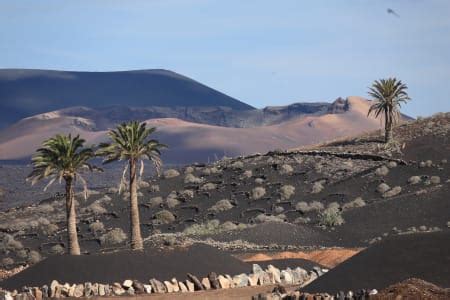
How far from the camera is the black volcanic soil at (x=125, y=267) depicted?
48.4 meters

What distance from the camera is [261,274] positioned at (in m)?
48.1

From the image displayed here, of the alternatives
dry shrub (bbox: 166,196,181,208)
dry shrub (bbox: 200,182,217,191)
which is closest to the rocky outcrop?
dry shrub (bbox: 166,196,181,208)

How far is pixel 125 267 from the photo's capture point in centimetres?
4906

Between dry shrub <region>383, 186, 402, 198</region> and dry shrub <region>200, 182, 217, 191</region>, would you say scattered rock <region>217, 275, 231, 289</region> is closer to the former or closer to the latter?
dry shrub <region>383, 186, 402, 198</region>

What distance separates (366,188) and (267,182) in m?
9.96

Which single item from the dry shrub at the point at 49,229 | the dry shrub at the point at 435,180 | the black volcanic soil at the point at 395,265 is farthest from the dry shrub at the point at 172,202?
the black volcanic soil at the point at 395,265

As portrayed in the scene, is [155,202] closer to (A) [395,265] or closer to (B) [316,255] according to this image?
(B) [316,255]

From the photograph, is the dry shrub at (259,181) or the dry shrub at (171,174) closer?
the dry shrub at (259,181)

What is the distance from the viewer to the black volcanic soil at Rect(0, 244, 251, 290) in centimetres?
4844

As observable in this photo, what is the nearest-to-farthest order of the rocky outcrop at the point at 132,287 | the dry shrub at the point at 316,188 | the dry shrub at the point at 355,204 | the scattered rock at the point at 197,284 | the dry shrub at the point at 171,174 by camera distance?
the rocky outcrop at the point at 132,287, the scattered rock at the point at 197,284, the dry shrub at the point at 355,204, the dry shrub at the point at 316,188, the dry shrub at the point at 171,174

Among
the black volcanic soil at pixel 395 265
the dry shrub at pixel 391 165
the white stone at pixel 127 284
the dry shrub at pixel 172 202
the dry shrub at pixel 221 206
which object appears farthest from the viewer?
the dry shrub at pixel 172 202

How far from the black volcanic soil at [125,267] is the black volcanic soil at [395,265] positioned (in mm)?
11878

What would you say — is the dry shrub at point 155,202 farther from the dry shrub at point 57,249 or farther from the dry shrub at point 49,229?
the dry shrub at point 57,249

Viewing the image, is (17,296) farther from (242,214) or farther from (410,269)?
(242,214)
